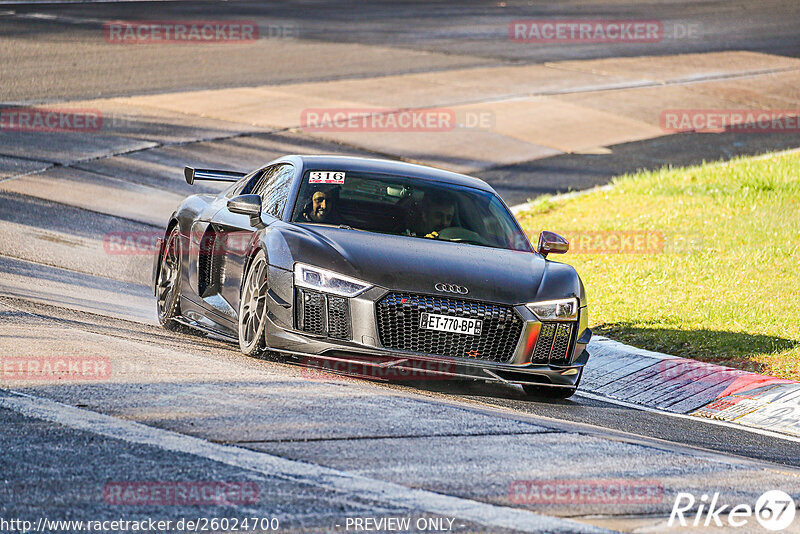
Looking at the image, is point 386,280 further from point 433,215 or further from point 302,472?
point 302,472

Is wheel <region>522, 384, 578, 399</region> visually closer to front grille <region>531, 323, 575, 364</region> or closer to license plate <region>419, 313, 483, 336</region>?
front grille <region>531, 323, 575, 364</region>

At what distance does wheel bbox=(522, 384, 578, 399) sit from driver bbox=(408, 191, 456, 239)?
1.32m

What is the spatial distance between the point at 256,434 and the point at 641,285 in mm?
7953

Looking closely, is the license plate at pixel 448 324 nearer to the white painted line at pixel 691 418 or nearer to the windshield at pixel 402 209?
the windshield at pixel 402 209

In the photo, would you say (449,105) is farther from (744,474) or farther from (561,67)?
(744,474)

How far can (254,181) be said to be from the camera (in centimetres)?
Result: 996

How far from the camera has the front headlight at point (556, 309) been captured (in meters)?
7.84

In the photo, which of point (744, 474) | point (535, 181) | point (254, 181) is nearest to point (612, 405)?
point (744, 474)

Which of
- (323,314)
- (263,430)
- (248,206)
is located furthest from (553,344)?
(263,430)

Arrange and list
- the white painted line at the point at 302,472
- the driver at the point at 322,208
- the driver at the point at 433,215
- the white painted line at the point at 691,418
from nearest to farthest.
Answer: the white painted line at the point at 302,472 < the white painted line at the point at 691,418 < the driver at the point at 322,208 < the driver at the point at 433,215

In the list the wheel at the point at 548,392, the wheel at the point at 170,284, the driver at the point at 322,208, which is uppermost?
the driver at the point at 322,208

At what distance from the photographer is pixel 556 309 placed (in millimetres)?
7949

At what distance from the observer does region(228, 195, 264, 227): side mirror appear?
8578 mm

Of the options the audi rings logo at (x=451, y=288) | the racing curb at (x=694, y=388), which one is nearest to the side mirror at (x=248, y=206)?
the audi rings logo at (x=451, y=288)
